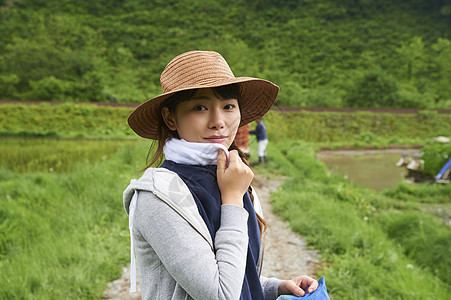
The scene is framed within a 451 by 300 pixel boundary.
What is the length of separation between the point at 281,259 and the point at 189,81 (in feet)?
9.75

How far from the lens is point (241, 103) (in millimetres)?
1163

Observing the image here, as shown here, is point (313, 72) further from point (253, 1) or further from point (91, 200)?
point (91, 200)

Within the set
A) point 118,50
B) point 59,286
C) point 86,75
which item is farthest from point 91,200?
point 118,50

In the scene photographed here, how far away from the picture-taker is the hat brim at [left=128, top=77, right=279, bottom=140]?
3.03 ft

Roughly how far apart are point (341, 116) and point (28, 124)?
13.3m

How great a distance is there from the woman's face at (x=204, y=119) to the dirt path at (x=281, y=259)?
223cm

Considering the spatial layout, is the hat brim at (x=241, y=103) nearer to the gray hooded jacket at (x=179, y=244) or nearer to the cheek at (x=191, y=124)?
the cheek at (x=191, y=124)

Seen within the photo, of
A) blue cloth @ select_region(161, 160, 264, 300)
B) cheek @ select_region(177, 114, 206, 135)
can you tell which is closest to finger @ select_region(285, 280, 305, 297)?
blue cloth @ select_region(161, 160, 264, 300)

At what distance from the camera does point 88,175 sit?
5.64 metres

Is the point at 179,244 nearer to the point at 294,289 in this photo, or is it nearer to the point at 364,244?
the point at 294,289

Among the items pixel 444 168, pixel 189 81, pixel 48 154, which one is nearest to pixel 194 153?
pixel 189 81

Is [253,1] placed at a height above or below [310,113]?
above

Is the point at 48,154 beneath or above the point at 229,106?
beneath

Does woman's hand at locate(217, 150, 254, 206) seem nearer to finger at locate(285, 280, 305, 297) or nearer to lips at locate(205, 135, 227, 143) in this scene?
lips at locate(205, 135, 227, 143)
